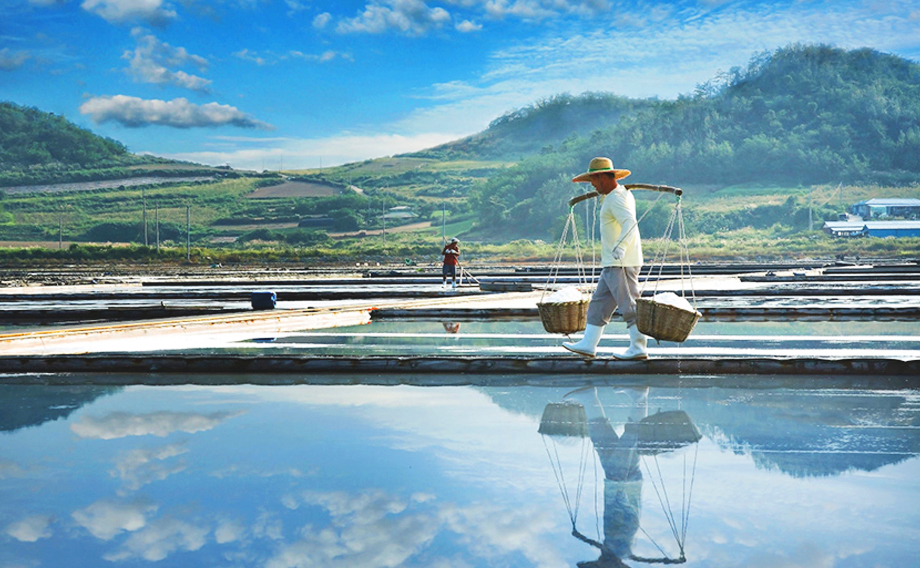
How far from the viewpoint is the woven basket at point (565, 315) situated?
7301 mm

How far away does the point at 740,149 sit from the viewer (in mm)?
163125

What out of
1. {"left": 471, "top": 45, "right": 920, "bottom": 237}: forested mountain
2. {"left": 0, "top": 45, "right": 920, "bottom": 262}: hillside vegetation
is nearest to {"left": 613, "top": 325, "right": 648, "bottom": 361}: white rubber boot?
{"left": 0, "top": 45, "right": 920, "bottom": 262}: hillside vegetation

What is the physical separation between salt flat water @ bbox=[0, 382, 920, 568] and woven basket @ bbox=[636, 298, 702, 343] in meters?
1.09

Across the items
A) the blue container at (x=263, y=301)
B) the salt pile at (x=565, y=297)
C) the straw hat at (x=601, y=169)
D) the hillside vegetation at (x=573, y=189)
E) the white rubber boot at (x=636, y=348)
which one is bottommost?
the blue container at (x=263, y=301)

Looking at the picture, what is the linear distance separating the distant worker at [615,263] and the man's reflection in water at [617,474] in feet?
3.71

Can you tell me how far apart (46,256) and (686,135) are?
13471 cm

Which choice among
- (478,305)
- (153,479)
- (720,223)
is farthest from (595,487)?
(720,223)

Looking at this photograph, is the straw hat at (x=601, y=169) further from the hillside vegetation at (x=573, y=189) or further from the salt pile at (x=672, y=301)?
the hillside vegetation at (x=573, y=189)

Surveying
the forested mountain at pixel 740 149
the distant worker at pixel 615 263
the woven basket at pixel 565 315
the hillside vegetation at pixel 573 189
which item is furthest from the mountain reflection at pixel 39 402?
the forested mountain at pixel 740 149

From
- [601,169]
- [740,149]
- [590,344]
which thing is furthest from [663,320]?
[740,149]

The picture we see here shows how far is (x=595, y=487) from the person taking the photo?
3.58 metres

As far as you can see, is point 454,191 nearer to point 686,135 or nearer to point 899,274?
point 686,135

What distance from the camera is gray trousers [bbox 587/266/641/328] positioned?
22.2ft

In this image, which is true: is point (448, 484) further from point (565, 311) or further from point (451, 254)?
point (451, 254)
